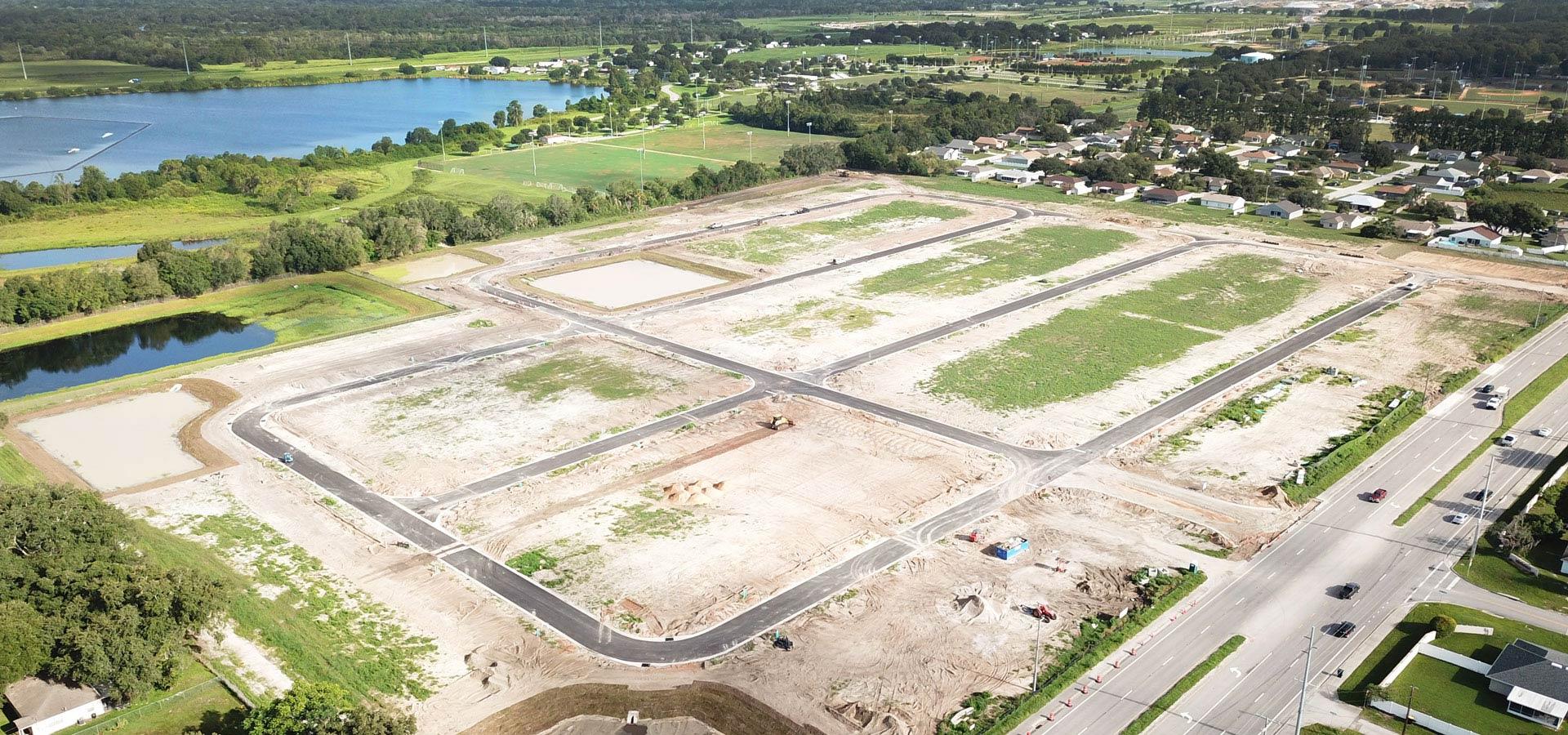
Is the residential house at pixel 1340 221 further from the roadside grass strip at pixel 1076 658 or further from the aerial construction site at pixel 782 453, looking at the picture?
the roadside grass strip at pixel 1076 658

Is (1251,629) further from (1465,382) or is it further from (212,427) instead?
(212,427)

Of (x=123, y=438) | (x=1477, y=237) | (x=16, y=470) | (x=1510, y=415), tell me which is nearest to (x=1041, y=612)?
(x=1510, y=415)

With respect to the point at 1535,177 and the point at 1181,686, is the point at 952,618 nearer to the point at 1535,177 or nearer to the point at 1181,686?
the point at 1181,686

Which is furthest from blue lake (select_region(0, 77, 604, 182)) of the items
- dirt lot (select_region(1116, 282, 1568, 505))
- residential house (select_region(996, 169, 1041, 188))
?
dirt lot (select_region(1116, 282, 1568, 505))

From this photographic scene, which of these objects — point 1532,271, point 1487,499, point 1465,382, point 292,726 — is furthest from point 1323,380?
point 292,726

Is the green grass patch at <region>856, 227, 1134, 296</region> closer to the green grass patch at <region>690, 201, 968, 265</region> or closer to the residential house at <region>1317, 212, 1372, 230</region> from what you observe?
the green grass patch at <region>690, 201, 968, 265</region>

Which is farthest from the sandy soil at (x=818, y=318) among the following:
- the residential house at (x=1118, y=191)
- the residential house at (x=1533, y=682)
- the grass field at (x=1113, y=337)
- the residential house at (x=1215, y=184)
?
the residential house at (x=1533, y=682)
